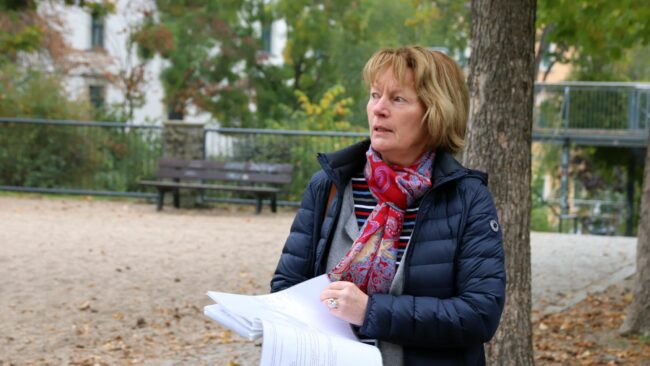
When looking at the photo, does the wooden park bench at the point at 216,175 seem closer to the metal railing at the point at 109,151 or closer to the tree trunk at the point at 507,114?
the metal railing at the point at 109,151

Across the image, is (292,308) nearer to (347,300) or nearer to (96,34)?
(347,300)

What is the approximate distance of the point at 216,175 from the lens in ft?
58.2

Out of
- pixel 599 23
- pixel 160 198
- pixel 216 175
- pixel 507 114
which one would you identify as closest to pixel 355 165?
pixel 507 114

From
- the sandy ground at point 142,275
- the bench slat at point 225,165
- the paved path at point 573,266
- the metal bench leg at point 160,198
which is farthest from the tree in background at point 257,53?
the paved path at point 573,266

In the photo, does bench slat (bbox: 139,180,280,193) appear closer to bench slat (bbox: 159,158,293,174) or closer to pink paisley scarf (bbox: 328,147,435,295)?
bench slat (bbox: 159,158,293,174)

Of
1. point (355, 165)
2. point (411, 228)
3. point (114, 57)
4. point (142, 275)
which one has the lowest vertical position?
point (142, 275)

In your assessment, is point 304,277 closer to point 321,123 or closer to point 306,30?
point 321,123

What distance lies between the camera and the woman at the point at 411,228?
264cm

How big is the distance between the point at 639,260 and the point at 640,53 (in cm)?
3138

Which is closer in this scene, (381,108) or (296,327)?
(296,327)

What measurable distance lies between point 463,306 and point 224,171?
15.4m

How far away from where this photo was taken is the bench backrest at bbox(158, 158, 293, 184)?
17.7 metres

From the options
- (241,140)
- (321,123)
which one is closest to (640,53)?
(321,123)

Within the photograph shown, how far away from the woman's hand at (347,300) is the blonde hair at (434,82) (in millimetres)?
443
